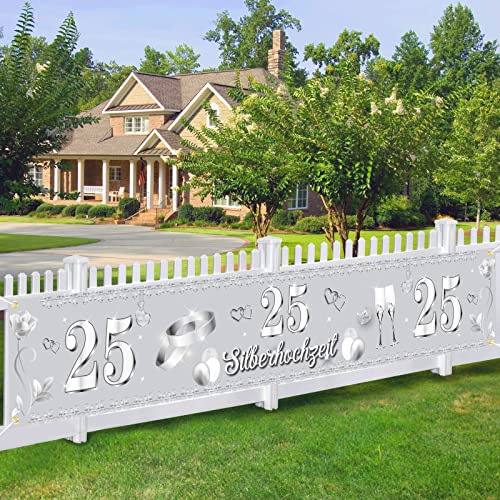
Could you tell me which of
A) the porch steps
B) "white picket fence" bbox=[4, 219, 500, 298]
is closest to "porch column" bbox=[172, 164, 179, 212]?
the porch steps

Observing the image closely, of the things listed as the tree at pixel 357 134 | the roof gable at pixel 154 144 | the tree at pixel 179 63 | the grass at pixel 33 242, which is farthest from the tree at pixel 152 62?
the tree at pixel 357 134

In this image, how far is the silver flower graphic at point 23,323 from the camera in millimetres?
6223

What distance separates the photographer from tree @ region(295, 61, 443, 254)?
597 inches

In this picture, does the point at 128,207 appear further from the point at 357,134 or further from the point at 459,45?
the point at 459,45

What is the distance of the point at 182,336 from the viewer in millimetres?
7176

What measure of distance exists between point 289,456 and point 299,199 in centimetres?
3436

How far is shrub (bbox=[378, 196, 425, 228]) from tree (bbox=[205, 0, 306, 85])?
40.3 metres

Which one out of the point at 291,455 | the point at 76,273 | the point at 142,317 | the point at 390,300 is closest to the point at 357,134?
the point at 390,300

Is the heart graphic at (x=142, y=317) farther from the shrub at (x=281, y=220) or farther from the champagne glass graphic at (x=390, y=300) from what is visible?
the shrub at (x=281, y=220)

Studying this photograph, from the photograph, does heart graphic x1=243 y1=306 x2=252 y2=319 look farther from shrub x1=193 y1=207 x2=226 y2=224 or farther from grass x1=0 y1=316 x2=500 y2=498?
shrub x1=193 y1=207 x2=226 y2=224

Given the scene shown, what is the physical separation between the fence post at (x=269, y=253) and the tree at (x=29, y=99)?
4.02m

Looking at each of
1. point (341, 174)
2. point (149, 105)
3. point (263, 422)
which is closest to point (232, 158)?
point (341, 174)

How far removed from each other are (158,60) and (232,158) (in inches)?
2749

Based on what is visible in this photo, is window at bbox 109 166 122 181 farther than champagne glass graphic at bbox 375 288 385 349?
Yes
